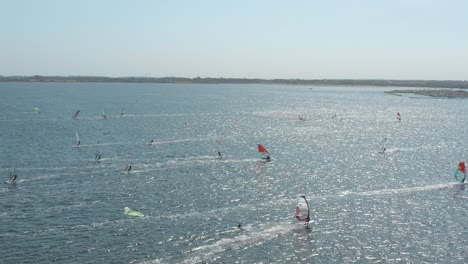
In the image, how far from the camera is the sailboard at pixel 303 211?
39875mm

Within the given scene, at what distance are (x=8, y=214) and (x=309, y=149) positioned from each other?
161 ft

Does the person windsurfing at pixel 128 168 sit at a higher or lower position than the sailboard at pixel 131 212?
higher

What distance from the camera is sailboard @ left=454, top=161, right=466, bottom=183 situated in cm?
5531

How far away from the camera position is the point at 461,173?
5797 centimetres

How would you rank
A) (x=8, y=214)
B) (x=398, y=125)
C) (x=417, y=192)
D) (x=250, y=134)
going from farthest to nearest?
(x=398, y=125)
(x=250, y=134)
(x=417, y=192)
(x=8, y=214)

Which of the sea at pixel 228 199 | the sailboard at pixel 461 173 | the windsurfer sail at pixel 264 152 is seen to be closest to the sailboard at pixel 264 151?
the windsurfer sail at pixel 264 152

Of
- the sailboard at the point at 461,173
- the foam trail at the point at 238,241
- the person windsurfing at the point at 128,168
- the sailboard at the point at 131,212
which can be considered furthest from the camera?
the person windsurfing at the point at 128,168

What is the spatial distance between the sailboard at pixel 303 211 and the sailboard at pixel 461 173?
23.7 meters

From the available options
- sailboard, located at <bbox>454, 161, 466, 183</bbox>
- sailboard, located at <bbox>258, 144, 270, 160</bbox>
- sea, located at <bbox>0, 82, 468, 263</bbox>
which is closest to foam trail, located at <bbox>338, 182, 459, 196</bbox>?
sea, located at <bbox>0, 82, 468, 263</bbox>

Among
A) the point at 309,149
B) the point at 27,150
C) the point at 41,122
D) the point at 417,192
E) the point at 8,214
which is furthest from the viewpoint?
the point at 41,122

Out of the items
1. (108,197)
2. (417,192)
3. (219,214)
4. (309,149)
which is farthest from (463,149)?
(108,197)

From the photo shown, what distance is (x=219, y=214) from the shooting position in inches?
1655

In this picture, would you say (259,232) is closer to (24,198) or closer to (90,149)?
(24,198)

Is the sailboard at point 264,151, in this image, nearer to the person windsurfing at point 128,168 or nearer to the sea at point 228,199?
the sea at point 228,199
